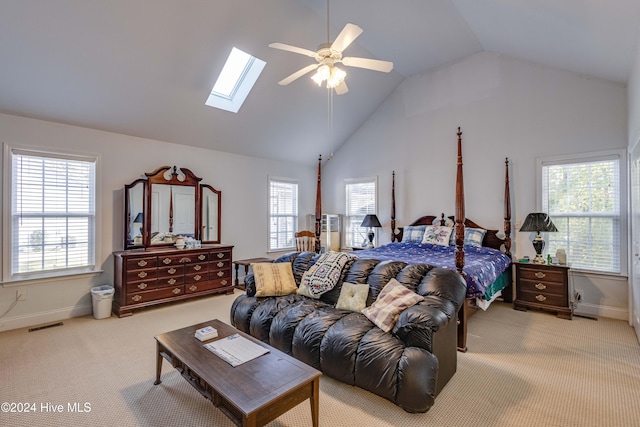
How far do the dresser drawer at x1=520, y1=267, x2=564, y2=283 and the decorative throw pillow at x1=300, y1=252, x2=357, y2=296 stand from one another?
2664 mm

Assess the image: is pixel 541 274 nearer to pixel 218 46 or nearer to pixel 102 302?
pixel 218 46

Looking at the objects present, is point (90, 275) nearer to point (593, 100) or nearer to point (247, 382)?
point (247, 382)

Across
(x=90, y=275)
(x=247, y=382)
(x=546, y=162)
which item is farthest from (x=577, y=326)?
(x=90, y=275)

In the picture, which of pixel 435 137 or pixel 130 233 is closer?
pixel 130 233

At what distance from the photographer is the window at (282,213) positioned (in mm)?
6543

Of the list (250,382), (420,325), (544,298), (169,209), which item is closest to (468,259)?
(544,298)

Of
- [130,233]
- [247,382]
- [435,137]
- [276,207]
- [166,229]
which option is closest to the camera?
[247,382]

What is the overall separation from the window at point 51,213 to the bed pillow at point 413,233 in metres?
4.84

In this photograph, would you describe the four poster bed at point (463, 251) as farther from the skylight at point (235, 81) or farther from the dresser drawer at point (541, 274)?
the skylight at point (235, 81)

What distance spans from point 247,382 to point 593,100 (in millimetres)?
Result: 5371

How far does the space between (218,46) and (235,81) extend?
0.96m

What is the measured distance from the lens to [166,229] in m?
4.89

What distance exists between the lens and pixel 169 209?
492 cm

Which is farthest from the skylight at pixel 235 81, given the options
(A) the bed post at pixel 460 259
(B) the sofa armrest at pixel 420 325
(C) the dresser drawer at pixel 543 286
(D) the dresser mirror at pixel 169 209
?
(C) the dresser drawer at pixel 543 286
